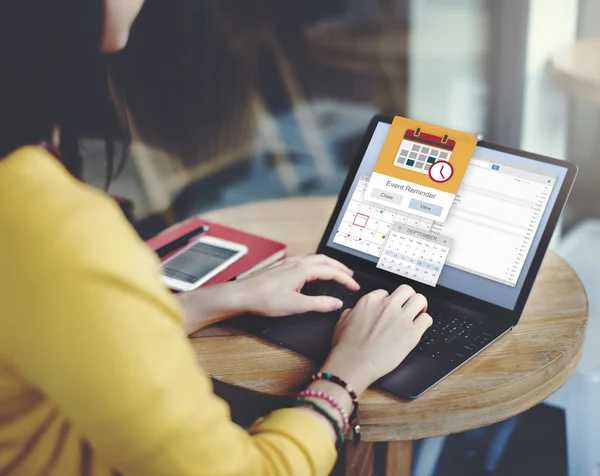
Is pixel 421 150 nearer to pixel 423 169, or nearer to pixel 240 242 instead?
pixel 423 169

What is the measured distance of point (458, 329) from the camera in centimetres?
95

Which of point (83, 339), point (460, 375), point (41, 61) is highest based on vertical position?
point (41, 61)

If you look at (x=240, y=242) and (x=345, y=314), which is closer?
(x=345, y=314)

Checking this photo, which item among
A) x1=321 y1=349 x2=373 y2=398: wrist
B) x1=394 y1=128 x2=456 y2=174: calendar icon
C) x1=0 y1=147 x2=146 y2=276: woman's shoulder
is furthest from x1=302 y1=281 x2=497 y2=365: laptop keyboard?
x1=0 y1=147 x2=146 y2=276: woman's shoulder

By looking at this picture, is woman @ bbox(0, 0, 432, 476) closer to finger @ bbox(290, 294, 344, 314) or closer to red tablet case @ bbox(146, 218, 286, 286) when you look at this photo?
finger @ bbox(290, 294, 344, 314)

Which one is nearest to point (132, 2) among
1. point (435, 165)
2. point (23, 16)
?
point (23, 16)

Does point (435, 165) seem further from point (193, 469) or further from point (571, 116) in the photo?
point (571, 116)

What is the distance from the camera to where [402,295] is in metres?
0.94

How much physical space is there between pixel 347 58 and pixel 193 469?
224 cm

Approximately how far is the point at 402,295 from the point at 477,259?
144 millimetres

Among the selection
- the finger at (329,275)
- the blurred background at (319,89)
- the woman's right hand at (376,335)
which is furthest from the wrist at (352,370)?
the blurred background at (319,89)

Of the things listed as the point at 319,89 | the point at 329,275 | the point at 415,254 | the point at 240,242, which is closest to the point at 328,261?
the point at 329,275

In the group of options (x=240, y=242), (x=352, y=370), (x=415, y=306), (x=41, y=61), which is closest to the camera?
(x=41, y=61)

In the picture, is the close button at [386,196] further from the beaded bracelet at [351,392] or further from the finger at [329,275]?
the beaded bracelet at [351,392]
